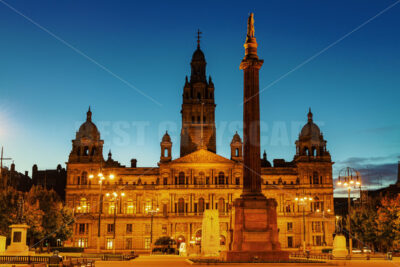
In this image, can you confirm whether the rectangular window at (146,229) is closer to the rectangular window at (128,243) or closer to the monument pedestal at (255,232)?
the rectangular window at (128,243)

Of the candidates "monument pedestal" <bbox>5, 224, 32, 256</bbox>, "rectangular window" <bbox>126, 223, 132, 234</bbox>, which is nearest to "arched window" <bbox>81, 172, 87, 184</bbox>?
"rectangular window" <bbox>126, 223, 132, 234</bbox>

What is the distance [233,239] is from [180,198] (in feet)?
194

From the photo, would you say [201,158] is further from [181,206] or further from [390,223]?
[390,223]

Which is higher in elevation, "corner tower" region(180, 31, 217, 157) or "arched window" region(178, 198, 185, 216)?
"corner tower" region(180, 31, 217, 157)

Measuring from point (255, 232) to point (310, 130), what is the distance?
213 ft

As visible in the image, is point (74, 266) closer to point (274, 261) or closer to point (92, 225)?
point (274, 261)

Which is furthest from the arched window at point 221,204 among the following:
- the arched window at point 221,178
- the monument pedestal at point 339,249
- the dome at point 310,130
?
the monument pedestal at point 339,249

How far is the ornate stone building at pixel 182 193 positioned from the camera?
308ft

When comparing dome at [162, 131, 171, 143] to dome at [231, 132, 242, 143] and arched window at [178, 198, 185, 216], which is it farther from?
dome at [231, 132, 242, 143]

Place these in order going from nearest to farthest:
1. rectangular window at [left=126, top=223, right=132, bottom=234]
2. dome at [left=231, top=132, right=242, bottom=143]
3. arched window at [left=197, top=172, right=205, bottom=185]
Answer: rectangular window at [left=126, top=223, right=132, bottom=234] < arched window at [left=197, top=172, right=205, bottom=185] < dome at [left=231, top=132, right=242, bottom=143]

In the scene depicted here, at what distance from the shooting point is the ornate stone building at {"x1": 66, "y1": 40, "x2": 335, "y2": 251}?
93.9 metres

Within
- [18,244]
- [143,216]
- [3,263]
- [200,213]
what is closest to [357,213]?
[200,213]

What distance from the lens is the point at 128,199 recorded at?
9581cm

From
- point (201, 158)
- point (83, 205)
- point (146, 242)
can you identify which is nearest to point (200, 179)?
point (201, 158)
